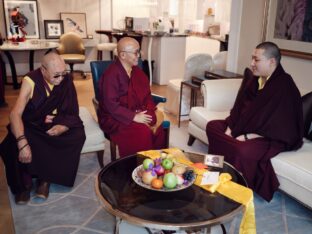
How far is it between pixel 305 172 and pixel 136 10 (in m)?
6.11

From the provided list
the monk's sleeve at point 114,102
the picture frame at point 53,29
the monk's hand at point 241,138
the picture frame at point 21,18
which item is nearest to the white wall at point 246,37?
the monk's hand at point 241,138

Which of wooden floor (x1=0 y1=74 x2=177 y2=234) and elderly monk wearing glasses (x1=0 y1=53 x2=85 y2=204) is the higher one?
elderly monk wearing glasses (x1=0 y1=53 x2=85 y2=204)

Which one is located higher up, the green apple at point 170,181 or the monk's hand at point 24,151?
the green apple at point 170,181

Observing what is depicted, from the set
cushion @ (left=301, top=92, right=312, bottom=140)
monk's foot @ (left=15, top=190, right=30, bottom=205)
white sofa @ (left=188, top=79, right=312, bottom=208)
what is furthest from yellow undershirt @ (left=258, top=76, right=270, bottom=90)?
monk's foot @ (left=15, top=190, right=30, bottom=205)

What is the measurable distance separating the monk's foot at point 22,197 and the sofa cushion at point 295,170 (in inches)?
67.7

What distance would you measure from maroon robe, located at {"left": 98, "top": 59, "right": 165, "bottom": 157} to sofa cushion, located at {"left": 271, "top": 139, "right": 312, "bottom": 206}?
0.99 metres

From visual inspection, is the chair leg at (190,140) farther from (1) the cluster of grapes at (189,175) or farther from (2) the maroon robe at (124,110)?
(1) the cluster of grapes at (189,175)

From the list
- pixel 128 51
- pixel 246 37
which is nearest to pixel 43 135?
pixel 128 51

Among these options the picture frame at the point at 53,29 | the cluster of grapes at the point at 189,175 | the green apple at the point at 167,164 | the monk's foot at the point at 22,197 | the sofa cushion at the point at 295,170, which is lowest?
the monk's foot at the point at 22,197

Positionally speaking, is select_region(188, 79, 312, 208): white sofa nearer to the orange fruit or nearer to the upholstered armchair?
the upholstered armchair

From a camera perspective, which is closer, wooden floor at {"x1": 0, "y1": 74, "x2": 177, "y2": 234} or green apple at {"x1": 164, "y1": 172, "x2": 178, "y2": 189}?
green apple at {"x1": 164, "y1": 172, "x2": 178, "y2": 189}

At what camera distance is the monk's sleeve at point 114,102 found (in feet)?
8.96

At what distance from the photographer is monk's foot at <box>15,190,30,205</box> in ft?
7.88

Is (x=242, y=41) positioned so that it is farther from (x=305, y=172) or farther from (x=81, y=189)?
(x=81, y=189)
